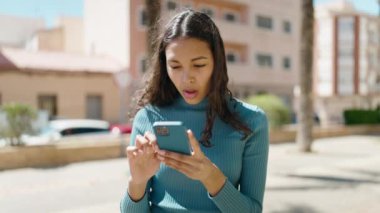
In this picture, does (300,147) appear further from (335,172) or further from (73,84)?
(73,84)

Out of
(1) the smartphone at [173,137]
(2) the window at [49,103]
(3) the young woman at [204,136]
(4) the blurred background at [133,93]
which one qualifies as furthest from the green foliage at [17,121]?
(2) the window at [49,103]

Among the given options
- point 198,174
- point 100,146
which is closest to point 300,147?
point 100,146

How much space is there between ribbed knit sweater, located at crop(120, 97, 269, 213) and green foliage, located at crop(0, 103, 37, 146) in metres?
9.61

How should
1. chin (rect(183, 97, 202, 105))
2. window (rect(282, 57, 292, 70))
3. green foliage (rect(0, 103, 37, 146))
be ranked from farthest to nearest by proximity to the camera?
1. window (rect(282, 57, 292, 70))
2. green foliage (rect(0, 103, 37, 146))
3. chin (rect(183, 97, 202, 105))

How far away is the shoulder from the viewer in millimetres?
1812

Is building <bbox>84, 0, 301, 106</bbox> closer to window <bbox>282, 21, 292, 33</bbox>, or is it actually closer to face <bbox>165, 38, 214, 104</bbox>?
window <bbox>282, 21, 292, 33</bbox>

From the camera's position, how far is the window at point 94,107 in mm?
26750

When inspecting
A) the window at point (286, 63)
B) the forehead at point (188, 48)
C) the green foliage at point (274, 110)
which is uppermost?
the window at point (286, 63)

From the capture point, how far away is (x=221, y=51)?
1781mm

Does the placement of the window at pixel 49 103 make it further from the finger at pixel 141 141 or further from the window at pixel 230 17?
the finger at pixel 141 141

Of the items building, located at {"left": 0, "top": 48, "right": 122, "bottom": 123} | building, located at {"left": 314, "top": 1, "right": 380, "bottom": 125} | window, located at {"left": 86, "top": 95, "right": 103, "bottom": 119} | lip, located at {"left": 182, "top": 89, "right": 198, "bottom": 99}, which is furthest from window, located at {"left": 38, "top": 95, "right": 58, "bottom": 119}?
building, located at {"left": 314, "top": 1, "right": 380, "bottom": 125}

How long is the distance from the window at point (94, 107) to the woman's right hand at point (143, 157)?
83.8ft

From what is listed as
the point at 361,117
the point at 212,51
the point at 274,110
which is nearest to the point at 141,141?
the point at 212,51

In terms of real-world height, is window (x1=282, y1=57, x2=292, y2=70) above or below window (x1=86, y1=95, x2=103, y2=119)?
above
